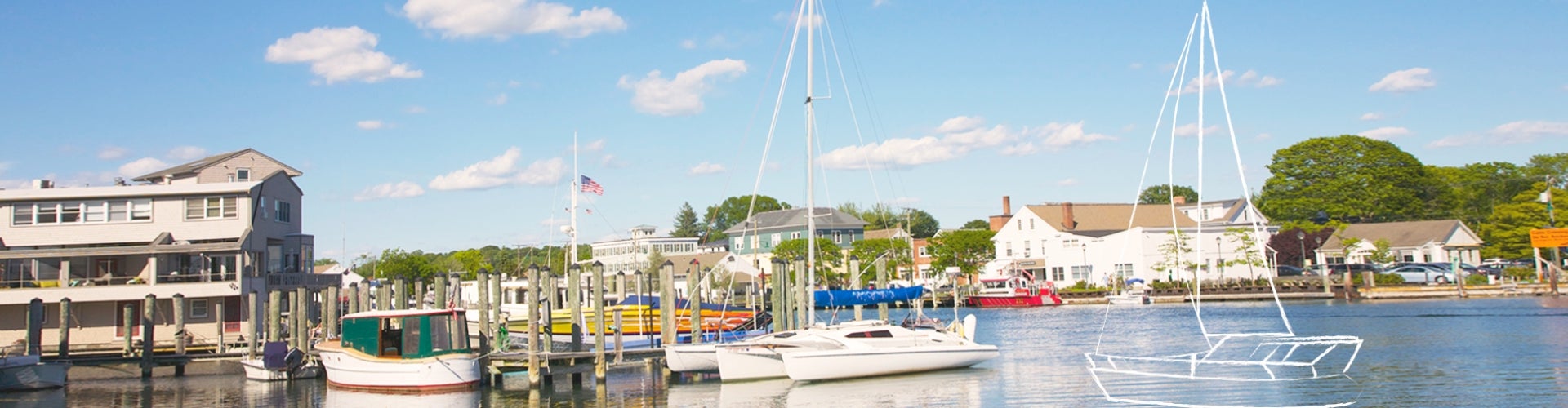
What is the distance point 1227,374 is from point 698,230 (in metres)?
160

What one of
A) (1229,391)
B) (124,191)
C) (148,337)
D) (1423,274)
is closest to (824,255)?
(1423,274)

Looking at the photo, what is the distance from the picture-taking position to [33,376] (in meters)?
34.9

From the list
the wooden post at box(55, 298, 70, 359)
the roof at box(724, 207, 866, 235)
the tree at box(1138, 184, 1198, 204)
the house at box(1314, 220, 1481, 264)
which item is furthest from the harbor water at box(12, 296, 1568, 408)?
the tree at box(1138, 184, 1198, 204)

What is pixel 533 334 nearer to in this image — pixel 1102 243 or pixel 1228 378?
pixel 1228 378

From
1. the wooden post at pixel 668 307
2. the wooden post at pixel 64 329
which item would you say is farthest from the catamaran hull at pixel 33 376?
the wooden post at pixel 668 307

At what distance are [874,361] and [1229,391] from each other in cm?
965

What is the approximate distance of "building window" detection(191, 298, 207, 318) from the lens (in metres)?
45.2

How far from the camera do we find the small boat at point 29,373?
34.4m

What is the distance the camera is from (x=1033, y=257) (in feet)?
323

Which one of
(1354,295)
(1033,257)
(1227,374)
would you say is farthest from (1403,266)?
(1227,374)

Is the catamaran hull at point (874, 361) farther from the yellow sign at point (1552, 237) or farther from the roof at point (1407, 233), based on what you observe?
the roof at point (1407, 233)

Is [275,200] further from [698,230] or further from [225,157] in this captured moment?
[698,230]

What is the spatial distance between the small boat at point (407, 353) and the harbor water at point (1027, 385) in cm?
45

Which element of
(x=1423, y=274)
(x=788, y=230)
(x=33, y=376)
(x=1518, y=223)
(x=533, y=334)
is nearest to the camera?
(x=533, y=334)
